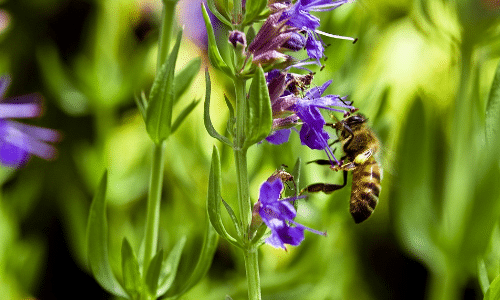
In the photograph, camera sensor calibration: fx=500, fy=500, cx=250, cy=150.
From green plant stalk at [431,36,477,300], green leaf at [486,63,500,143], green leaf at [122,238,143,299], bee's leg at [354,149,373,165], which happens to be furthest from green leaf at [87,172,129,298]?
green plant stalk at [431,36,477,300]

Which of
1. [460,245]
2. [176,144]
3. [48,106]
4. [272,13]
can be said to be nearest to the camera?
[272,13]

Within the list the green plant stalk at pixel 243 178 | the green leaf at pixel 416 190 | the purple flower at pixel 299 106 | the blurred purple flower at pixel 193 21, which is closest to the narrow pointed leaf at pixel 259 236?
the green plant stalk at pixel 243 178

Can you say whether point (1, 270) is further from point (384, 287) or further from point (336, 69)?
point (384, 287)

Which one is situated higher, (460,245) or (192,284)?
(192,284)

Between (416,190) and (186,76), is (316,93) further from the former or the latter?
(416,190)

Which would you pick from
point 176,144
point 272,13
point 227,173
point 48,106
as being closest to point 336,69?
point 227,173

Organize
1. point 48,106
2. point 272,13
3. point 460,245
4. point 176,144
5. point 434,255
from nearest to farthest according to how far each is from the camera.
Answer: point 272,13
point 460,245
point 434,255
point 176,144
point 48,106

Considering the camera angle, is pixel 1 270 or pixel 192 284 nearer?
pixel 192 284
